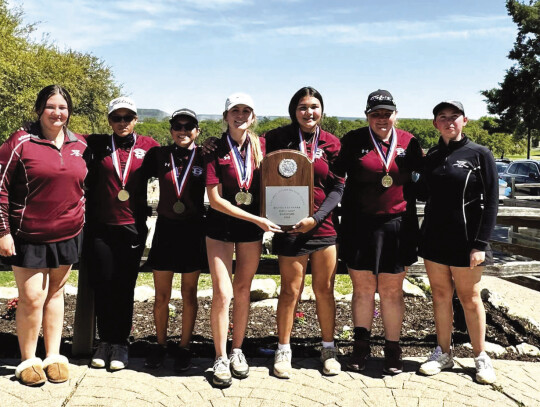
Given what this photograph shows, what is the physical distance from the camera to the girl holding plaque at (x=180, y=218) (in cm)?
427

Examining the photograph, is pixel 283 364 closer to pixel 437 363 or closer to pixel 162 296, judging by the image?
pixel 162 296

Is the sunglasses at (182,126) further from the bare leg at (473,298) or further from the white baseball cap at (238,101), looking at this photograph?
the bare leg at (473,298)

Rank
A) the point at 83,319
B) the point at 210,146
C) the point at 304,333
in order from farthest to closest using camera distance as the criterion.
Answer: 1. the point at 304,333
2. the point at 83,319
3. the point at 210,146

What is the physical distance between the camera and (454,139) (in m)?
4.23

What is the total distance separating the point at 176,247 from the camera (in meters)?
4.29

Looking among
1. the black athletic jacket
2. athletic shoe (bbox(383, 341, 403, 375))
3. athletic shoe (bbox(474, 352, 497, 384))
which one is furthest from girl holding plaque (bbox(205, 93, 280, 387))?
athletic shoe (bbox(474, 352, 497, 384))

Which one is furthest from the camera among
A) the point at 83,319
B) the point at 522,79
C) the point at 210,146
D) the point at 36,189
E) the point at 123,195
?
the point at 522,79

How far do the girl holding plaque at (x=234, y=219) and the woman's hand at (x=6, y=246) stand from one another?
1466 mm

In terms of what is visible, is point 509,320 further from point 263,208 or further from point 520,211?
point 263,208

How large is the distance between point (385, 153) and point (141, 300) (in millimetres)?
3806

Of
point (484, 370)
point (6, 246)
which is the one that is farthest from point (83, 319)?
point (484, 370)

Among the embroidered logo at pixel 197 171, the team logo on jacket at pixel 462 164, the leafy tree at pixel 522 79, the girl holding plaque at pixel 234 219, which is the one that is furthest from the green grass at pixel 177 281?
the leafy tree at pixel 522 79

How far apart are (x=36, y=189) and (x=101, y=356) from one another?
1.54m

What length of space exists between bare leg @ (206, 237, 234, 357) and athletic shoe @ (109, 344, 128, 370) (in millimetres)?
833
